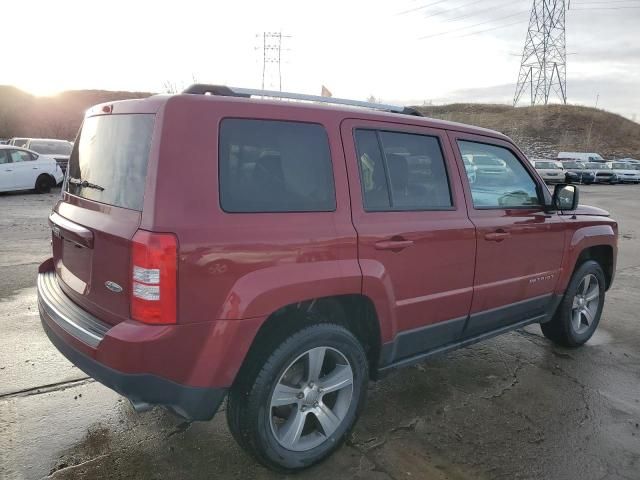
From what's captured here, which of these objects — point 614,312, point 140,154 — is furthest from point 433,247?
point 614,312

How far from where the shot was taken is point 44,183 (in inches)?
616

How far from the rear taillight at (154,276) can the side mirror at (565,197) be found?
10.1 ft

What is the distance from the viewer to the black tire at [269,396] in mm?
2496

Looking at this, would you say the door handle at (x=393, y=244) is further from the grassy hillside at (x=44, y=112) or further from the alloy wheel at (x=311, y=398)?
the grassy hillside at (x=44, y=112)

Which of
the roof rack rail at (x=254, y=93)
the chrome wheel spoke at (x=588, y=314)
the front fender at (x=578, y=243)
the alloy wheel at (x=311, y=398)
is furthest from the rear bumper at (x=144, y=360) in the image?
the chrome wheel spoke at (x=588, y=314)

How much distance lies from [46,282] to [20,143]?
21.6m

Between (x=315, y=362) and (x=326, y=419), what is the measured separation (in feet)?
1.19

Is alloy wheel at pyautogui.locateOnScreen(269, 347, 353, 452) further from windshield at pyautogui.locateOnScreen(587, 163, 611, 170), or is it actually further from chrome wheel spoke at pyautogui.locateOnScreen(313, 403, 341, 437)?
windshield at pyautogui.locateOnScreen(587, 163, 611, 170)

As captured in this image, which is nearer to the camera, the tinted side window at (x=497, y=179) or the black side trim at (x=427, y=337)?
the black side trim at (x=427, y=337)

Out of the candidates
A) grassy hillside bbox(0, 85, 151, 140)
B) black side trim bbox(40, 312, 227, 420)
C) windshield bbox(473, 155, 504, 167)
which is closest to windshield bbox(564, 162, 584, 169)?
windshield bbox(473, 155, 504, 167)

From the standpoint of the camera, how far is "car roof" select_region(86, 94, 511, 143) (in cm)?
239

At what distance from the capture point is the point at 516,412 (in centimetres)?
347

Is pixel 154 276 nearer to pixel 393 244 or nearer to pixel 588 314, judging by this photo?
pixel 393 244

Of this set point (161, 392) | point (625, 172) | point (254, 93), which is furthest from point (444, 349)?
point (625, 172)
